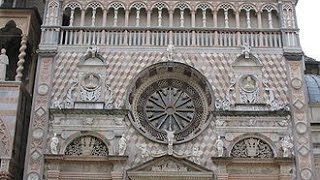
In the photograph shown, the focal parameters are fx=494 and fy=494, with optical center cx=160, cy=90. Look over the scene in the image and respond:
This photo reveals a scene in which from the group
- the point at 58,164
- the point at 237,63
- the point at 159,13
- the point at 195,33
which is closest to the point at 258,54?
the point at 237,63

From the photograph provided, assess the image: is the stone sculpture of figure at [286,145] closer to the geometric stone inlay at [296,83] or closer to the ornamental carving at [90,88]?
the geometric stone inlay at [296,83]

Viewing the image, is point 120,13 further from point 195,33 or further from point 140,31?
point 195,33

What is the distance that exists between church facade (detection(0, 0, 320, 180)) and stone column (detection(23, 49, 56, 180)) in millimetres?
36

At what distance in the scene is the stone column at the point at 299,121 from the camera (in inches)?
666

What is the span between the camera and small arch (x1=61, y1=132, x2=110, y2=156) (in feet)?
57.0

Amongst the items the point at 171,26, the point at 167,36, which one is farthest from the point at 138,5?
the point at 167,36

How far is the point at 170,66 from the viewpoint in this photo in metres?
18.7

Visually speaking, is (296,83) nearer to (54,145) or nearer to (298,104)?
(298,104)

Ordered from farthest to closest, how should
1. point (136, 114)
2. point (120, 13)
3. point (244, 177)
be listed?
point (120, 13) → point (136, 114) → point (244, 177)

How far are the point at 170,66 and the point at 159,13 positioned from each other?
90.4 inches

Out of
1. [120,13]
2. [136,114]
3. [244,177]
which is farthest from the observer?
[120,13]

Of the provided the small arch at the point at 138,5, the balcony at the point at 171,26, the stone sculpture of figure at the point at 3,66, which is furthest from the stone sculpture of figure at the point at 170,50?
the stone sculpture of figure at the point at 3,66

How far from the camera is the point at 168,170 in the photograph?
55.9ft

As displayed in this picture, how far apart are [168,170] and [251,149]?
3.03 m
